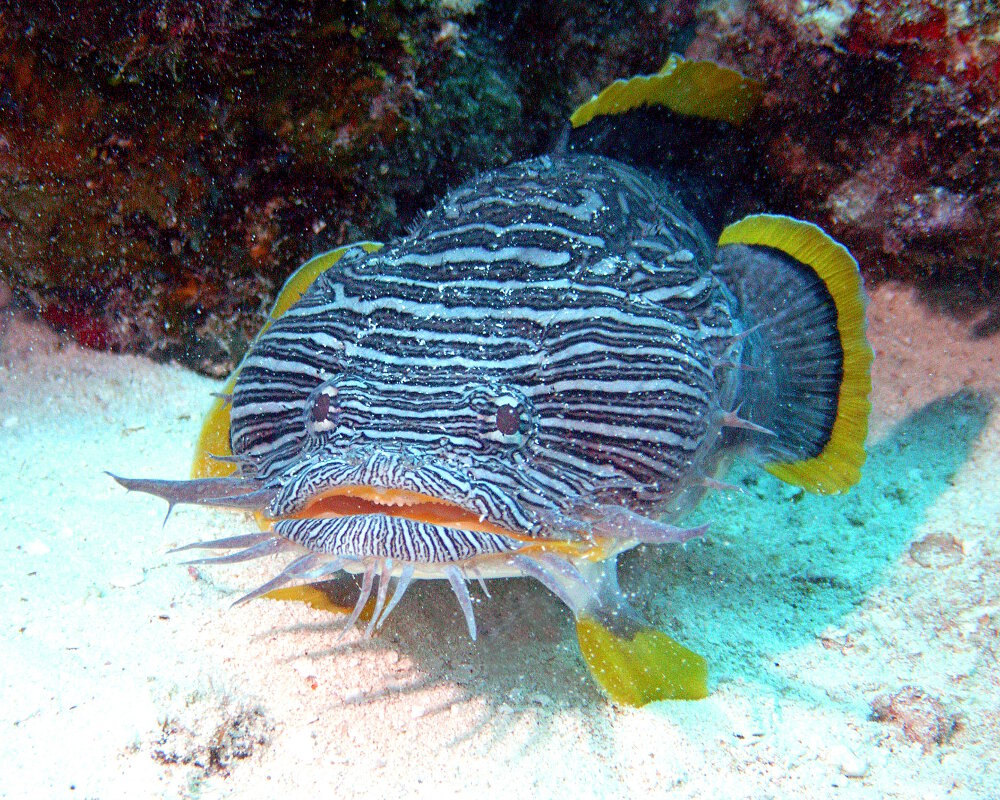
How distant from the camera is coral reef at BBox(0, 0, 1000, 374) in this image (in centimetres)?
416

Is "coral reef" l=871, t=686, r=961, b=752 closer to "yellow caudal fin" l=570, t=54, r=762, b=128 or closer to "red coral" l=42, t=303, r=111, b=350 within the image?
"yellow caudal fin" l=570, t=54, r=762, b=128

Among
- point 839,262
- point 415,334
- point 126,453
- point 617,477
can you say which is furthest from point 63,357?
point 839,262

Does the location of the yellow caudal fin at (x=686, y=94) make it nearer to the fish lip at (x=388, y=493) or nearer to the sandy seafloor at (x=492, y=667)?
the sandy seafloor at (x=492, y=667)

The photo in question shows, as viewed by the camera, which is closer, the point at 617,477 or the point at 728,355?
the point at 617,477

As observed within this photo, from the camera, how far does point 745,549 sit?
4.35 m

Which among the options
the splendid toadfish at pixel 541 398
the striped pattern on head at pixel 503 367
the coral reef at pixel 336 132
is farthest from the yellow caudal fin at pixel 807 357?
the coral reef at pixel 336 132

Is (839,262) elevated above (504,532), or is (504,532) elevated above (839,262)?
(839,262)

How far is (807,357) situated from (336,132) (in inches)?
127

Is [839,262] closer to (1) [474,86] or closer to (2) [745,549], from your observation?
(2) [745,549]

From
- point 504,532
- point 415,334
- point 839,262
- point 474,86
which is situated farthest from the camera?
point 474,86

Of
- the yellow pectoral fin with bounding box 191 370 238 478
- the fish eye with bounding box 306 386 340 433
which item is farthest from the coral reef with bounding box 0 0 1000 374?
the fish eye with bounding box 306 386 340 433

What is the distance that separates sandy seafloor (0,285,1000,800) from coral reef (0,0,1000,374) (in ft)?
4.20

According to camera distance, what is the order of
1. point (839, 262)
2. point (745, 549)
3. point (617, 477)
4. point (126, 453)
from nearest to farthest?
point (617, 477), point (839, 262), point (745, 549), point (126, 453)

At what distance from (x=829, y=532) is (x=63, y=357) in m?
5.36
